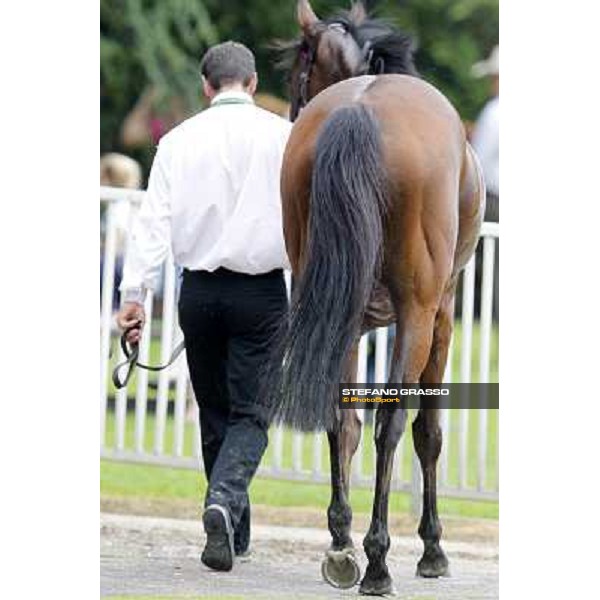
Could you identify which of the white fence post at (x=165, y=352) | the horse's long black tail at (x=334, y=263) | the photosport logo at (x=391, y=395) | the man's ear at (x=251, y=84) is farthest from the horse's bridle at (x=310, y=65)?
the white fence post at (x=165, y=352)

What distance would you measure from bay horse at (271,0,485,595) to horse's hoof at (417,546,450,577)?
40cm

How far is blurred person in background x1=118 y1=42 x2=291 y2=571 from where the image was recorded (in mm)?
7676

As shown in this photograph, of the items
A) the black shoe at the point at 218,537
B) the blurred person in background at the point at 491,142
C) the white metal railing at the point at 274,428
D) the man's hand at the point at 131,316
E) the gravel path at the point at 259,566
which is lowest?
the gravel path at the point at 259,566

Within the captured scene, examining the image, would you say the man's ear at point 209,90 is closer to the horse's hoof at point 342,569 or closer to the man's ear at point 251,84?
the man's ear at point 251,84

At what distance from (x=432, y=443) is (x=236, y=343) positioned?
84 cm

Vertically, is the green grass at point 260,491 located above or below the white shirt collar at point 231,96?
below

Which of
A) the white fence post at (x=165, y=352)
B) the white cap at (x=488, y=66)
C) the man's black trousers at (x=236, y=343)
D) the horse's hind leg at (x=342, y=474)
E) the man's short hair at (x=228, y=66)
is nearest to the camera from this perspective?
the horse's hind leg at (x=342, y=474)

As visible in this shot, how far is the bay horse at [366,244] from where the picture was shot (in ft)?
23.7

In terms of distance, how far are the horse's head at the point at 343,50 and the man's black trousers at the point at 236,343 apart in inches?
30.8

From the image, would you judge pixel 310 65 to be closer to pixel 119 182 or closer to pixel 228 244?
pixel 228 244

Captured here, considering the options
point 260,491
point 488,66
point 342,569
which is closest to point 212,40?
point 488,66

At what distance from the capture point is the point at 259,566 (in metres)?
7.96
